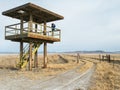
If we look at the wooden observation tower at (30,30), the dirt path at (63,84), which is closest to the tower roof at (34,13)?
the wooden observation tower at (30,30)

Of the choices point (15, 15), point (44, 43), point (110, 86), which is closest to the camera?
point (110, 86)

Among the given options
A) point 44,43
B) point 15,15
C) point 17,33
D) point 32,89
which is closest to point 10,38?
point 17,33

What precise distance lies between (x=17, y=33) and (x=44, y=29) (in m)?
3.60

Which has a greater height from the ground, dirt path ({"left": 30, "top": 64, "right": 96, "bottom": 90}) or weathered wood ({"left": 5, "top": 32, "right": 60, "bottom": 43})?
weathered wood ({"left": 5, "top": 32, "right": 60, "bottom": 43})

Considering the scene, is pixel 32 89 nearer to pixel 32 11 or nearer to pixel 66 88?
pixel 66 88

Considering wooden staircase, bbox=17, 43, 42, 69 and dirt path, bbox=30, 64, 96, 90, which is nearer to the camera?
dirt path, bbox=30, 64, 96, 90

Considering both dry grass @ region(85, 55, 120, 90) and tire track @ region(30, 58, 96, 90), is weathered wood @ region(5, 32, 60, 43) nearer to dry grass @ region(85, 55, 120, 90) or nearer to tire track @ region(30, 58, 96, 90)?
tire track @ region(30, 58, 96, 90)

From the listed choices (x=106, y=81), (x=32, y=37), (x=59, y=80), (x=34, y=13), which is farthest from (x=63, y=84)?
(x=34, y=13)

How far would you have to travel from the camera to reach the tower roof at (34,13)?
20048 millimetres

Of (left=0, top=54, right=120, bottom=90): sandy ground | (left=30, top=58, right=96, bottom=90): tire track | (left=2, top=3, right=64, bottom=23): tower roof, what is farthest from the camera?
(left=2, top=3, right=64, bottom=23): tower roof

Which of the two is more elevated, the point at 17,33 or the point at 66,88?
the point at 17,33

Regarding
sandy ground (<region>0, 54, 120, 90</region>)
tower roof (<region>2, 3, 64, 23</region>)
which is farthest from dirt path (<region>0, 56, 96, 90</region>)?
tower roof (<region>2, 3, 64, 23</region>)

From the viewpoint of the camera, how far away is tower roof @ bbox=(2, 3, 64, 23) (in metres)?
20.0

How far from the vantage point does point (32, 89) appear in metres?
10.8
